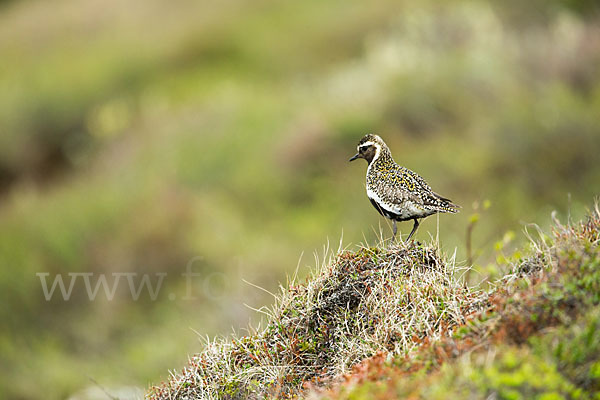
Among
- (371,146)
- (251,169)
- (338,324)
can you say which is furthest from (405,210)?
(251,169)

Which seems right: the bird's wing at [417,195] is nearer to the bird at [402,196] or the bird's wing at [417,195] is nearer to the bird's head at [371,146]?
the bird at [402,196]

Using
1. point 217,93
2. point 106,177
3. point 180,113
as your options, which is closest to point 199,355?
point 106,177

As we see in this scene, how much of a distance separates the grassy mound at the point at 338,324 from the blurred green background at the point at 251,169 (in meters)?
4.44

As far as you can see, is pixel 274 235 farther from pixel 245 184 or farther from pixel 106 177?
pixel 106 177

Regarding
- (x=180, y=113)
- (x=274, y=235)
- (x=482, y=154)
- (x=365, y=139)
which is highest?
(x=180, y=113)

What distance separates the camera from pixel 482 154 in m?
15.3

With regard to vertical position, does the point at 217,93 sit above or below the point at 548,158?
above

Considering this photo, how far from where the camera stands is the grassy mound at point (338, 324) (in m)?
4.70

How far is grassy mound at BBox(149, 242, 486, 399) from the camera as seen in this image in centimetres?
470

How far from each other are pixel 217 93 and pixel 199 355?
18.0 m

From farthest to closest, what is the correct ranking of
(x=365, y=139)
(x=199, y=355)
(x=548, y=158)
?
(x=548, y=158) < (x=365, y=139) < (x=199, y=355)

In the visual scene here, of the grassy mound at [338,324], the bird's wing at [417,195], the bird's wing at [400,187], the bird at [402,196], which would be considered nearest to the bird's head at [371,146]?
the bird at [402,196]

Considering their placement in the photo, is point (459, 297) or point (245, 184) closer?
point (459, 297)

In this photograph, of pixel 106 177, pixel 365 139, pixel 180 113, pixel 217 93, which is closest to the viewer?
pixel 365 139
